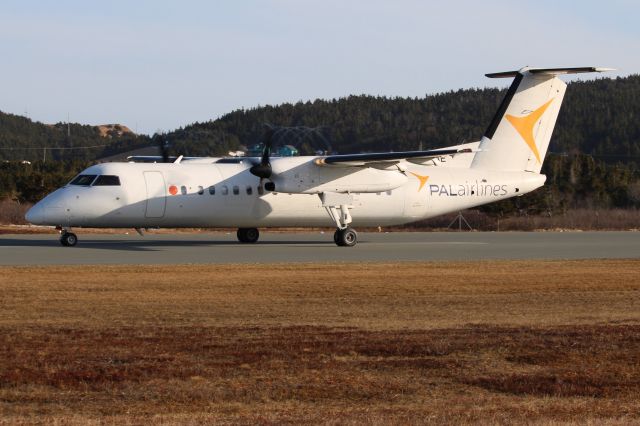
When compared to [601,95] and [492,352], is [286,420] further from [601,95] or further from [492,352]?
[601,95]

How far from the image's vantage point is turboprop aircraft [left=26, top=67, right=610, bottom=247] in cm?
3066

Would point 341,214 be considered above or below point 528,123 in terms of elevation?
below

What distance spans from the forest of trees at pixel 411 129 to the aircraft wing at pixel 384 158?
47.6 meters

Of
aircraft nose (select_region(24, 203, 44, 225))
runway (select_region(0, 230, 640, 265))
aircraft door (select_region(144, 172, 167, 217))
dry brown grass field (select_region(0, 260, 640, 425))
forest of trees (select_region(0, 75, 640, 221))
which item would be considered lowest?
dry brown grass field (select_region(0, 260, 640, 425))

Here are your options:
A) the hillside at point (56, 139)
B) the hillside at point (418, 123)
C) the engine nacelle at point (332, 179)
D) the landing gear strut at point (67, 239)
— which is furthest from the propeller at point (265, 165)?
the hillside at point (56, 139)

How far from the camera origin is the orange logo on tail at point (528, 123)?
1414 inches

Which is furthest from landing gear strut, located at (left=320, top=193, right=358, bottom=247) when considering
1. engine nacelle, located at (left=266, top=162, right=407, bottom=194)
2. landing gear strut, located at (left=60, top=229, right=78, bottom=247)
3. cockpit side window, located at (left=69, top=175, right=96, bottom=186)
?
landing gear strut, located at (left=60, top=229, right=78, bottom=247)

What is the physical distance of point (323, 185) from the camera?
32.6 meters

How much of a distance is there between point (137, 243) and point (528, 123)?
1450 centimetres

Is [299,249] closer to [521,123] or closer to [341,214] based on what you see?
[341,214]

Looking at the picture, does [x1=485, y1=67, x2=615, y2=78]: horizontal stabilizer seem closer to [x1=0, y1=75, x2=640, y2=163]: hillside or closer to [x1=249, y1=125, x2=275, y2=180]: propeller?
[x1=249, y1=125, x2=275, y2=180]: propeller

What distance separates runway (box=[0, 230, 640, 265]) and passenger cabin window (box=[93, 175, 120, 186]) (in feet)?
6.54

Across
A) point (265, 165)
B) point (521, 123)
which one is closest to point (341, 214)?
point (265, 165)

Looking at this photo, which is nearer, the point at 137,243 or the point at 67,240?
the point at 67,240
